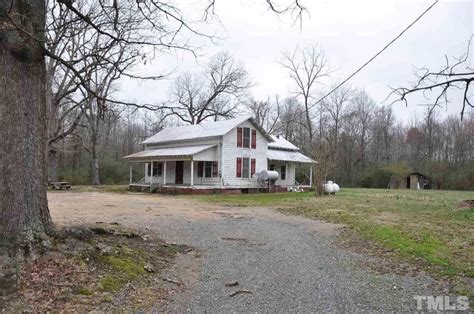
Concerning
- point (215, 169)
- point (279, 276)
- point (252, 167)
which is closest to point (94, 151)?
point (215, 169)

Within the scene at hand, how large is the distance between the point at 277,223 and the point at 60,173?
1182 inches

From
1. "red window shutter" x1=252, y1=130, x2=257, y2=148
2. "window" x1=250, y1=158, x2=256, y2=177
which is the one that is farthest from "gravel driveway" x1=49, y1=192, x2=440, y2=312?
"red window shutter" x1=252, y1=130, x2=257, y2=148

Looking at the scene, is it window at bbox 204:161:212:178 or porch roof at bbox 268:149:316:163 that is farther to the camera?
porch roof at bbox 268:149:316:163

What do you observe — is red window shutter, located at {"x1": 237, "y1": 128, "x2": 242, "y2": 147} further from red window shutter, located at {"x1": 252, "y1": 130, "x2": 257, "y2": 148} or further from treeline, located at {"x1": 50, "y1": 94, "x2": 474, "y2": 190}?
treeline, located at {"x1": 50, "y1": 94, "x2": 474, "y2": 190}

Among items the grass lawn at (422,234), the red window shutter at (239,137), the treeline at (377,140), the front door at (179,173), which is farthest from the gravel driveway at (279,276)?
the treeline at (377,140)

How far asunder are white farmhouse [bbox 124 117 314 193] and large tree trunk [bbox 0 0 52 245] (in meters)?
19.1

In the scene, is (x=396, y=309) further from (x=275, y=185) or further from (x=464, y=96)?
(x=275, y=185)

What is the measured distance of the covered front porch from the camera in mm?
25062

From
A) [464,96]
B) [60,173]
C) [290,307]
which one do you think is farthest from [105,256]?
[60,173]

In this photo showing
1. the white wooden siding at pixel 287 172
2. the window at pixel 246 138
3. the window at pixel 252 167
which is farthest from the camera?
the white wooden siding at pixel 287 172

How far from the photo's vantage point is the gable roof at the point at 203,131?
2667cm

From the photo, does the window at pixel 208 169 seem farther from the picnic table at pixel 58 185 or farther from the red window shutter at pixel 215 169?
the picnic table at pixel 58 185

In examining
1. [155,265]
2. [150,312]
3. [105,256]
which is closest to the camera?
[150,312]

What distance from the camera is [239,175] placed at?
2692 centimetres
